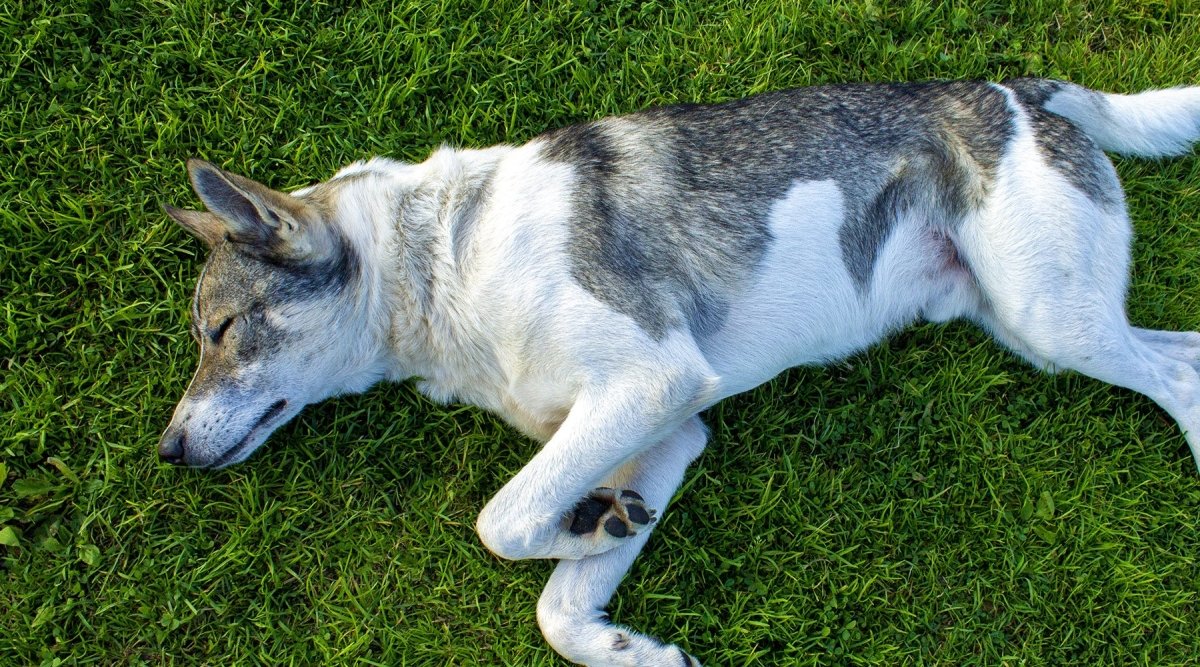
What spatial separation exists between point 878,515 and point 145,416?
404 centimetres

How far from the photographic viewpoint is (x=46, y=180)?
15.7ft

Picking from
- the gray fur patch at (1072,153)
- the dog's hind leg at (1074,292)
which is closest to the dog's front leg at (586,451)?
the dog's hind leg at (1074,292)

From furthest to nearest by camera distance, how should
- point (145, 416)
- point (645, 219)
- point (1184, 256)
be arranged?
1. point (1184, 256)
2. point (145, 416)
3. point (645, 219)

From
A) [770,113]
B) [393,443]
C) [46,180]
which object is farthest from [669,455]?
[46,180]

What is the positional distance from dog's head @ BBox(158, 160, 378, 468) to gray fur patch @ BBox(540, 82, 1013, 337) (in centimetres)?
115

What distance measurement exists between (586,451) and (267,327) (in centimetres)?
156

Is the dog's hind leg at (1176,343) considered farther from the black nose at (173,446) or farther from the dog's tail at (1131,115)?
the black nose at (173,446)

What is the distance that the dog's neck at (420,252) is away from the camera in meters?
3.89

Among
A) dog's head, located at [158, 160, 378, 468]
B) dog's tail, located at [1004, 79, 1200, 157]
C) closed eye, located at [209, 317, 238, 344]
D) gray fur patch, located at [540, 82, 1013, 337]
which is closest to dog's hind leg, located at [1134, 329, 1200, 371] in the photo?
dog's tail, located at [1004, 79, 1200, 157]

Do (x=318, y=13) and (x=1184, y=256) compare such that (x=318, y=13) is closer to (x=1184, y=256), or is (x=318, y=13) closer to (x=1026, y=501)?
(x=1026, y=501)

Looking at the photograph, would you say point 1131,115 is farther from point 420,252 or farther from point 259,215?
point 259,215

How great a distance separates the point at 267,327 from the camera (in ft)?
12.4

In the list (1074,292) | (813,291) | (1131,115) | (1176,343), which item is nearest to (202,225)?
(813,291)

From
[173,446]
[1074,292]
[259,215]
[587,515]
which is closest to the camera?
[259,215]
